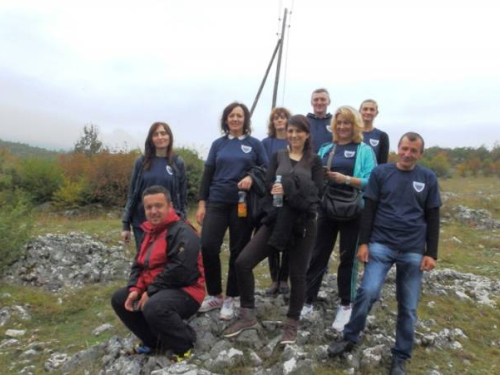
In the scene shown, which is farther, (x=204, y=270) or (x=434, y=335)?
(x=434, y=335)

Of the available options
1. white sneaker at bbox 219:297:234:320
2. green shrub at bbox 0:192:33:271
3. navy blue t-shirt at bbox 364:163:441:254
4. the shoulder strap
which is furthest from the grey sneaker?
green shrub at bbox 0:192:33:271

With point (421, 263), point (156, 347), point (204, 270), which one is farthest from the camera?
point (204, 270)

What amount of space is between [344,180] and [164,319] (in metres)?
2.17

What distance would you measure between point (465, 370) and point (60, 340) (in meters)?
4.92

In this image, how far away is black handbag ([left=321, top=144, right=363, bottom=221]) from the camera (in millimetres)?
4273

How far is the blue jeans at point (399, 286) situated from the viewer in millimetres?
3869

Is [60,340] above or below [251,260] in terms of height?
below

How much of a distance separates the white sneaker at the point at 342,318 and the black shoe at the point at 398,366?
664 millimetres

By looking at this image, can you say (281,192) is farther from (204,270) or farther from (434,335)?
(434,335)

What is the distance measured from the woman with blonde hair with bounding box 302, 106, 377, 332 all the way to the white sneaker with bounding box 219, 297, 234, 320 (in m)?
0.96

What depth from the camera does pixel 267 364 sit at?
4.02 m

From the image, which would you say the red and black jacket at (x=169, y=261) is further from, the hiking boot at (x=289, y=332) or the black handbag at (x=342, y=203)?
the black handbag at (x=342, y=203)

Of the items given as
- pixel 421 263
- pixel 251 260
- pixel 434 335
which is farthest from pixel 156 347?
pixel 434 335

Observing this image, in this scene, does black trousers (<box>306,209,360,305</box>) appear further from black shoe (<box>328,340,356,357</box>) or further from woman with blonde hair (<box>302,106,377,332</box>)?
black shoe (<box>328,340,356,357</box>)
